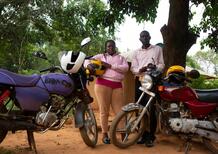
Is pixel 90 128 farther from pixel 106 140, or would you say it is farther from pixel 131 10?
pixel 131 10

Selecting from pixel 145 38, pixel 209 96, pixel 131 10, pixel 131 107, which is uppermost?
pixel 131 10

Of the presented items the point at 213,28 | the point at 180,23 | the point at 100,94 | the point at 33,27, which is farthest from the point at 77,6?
the point at 100,94

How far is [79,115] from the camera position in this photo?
649 cm

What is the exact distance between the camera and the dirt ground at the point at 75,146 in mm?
6398

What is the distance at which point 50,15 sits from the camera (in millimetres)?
16375

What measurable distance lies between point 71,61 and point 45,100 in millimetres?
702

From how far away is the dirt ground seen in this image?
640cm

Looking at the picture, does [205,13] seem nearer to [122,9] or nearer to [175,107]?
[122,9]

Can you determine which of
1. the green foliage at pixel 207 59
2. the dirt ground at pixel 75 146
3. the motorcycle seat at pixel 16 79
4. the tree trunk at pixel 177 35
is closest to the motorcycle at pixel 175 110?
the dirt ground at pixel 75 146

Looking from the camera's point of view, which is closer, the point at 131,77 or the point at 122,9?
the point at 122,9

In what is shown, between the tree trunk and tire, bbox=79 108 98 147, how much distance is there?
2196 millimetres

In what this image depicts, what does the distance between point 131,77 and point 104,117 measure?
3.27 metres

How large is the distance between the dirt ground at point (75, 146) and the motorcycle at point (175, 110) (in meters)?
0.19

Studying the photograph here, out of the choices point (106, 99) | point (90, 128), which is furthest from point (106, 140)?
point (106, 99)
